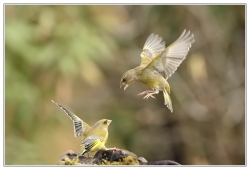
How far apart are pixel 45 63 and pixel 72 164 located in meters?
6.04

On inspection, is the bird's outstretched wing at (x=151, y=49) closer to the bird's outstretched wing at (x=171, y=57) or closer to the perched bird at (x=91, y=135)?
the bird's outstretched wing at (x=171, y=57)

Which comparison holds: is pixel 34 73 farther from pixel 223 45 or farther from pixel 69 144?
pixel 223 45

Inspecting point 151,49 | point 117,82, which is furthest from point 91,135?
point 117,82

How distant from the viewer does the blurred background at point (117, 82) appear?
392 inches

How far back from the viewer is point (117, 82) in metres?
13.3

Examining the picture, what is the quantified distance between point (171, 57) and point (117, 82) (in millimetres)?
8902

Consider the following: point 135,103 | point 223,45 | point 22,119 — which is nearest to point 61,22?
point 22,119

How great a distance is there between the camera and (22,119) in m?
9.95

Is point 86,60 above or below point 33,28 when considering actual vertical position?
below

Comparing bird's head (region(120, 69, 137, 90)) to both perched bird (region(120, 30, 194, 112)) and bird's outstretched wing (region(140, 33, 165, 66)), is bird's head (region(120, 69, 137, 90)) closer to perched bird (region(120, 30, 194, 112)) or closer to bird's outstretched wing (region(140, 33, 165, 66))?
perched bird (region(120, 30, 194, 112))

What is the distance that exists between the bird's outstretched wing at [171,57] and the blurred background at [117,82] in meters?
5.03

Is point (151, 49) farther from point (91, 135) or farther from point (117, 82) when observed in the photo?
point (117, 82)

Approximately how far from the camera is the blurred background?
32.7ft

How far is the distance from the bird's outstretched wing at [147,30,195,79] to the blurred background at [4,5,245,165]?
198 inches
